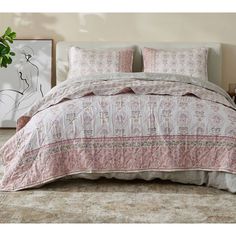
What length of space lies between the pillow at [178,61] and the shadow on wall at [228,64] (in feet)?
1.17

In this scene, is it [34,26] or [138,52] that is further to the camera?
[34,26]

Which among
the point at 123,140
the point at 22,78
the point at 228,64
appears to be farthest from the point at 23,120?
the point at 228,64

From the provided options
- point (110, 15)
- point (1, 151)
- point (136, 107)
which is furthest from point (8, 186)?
point (110, 15)

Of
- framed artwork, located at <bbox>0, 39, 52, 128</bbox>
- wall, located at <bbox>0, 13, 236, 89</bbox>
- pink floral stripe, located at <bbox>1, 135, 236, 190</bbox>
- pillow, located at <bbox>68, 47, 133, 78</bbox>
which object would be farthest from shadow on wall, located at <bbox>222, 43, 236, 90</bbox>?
pink floral stripe, located at <bbox>1, 135, 236, 190</bbox>

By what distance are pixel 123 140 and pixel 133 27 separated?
2380mm

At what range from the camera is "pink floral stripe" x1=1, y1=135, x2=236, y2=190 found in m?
3.17

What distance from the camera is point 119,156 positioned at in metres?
3.21

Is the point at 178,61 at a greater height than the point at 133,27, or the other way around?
the point at 133,27

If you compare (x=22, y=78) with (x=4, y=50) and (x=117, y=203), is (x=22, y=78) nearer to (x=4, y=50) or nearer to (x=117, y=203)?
(x=4, y=50)

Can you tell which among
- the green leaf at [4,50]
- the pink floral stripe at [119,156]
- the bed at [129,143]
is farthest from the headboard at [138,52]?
the pink floral stripe at [119,156]

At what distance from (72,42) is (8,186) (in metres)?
2.45

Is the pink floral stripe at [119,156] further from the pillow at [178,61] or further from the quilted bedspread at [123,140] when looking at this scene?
the pillow at [178,61]

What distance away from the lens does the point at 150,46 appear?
207 inches

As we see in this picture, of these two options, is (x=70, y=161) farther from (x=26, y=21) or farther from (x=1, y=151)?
(x=26, y=21)
